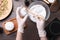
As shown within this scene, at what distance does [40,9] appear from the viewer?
1367 mm

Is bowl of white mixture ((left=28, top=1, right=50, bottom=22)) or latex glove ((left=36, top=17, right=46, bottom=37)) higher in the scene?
bowl of white mixture ((left=28, top=1, right=50, bottom=22))

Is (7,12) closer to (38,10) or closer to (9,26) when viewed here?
(9,26)

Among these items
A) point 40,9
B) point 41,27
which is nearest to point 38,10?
point 40,9

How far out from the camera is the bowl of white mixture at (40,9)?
4.47 ft

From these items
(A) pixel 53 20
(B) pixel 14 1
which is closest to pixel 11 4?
(B) pixel 14 1

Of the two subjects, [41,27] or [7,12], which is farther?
[7,12]

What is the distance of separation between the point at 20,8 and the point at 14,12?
96 mm

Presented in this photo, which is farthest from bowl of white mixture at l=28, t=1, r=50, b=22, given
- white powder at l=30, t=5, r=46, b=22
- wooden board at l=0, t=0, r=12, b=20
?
wooden board at l=0, t=0, r=12, b=20

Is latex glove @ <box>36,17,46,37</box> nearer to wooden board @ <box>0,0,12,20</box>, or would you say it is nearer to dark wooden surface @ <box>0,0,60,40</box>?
dark wooden surface @ <box>0,0,60,40</box>

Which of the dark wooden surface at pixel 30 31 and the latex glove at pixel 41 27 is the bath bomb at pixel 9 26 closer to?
the dark wooden surface at pixel 30 31

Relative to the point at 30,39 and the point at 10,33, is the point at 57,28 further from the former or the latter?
the point at 10,33

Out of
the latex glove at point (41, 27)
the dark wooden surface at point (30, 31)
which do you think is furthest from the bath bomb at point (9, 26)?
the latex glove at point (41, 27)

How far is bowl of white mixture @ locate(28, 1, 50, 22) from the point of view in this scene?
1361 mm

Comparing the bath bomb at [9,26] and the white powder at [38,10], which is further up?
the white powder at [38,10]
